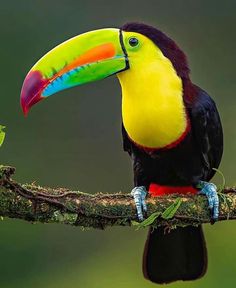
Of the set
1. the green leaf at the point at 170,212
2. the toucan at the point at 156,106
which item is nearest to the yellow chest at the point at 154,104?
the toucan at the point at 156,106

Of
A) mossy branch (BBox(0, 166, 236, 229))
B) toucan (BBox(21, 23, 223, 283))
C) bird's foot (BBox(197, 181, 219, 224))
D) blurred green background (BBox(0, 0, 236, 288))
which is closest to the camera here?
mossy branch (BBox(0, 166, 236, 229))

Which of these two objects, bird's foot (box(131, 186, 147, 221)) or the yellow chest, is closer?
bird's foot (box(131, 186, 147, 221))

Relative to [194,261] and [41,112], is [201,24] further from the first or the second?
[194,261]

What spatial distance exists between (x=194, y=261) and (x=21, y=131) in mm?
2785

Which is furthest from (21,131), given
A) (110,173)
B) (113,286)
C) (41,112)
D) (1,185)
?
(1,185)

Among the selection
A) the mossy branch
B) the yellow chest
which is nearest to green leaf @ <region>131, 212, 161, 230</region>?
the mossy branch

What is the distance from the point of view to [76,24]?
5.79 meters

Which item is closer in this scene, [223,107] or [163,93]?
[163,93]

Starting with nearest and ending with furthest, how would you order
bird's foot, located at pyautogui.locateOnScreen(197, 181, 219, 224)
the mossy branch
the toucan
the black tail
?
1. the mossy branch
2. bird's foot, located at pyautogui.locateOnScreen(197, 181, 219, 224)
3. the toucan
4. the black tail

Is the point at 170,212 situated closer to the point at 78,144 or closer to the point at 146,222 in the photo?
the point at 146,222

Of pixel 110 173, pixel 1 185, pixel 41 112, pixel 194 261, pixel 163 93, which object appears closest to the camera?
pixel 1 185

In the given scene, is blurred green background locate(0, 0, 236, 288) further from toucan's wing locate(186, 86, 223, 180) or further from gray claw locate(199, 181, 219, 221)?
gray claw locate(199, 181, 219, 221)

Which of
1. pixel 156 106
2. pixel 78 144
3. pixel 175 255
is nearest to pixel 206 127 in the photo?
pixel 156 106

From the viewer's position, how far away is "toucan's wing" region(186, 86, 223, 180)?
307cm
